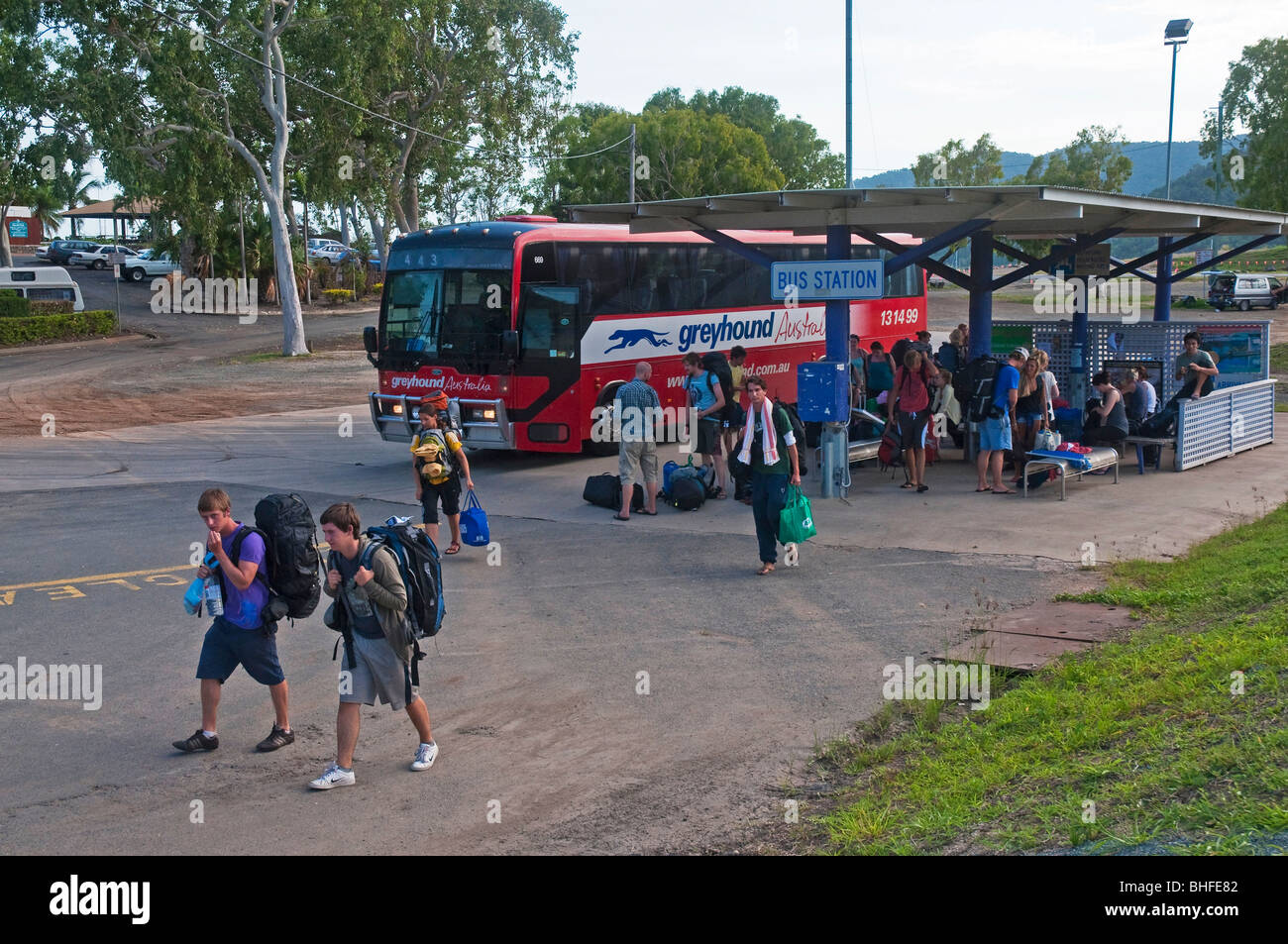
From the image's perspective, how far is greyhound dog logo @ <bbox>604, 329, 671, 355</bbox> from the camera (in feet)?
59.9

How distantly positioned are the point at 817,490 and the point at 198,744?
967 cm

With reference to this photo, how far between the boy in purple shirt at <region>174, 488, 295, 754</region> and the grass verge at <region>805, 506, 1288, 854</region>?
3.21m

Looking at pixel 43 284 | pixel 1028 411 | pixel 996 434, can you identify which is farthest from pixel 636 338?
pixel 43 284

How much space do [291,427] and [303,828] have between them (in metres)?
17.9

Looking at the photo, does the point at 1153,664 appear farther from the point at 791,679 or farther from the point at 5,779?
the point at 5,779

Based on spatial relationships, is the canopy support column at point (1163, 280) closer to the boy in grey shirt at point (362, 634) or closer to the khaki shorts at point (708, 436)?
the khaki shorts at point (708, 436)

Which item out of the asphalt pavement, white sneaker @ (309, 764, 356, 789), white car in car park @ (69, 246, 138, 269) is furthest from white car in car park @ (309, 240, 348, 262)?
white sneaker @ (309, 764, 356, 789)

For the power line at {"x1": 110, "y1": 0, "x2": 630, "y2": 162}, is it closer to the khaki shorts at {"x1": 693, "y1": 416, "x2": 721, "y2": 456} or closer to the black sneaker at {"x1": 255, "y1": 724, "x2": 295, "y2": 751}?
the khaki shorts at {"x1": 693, "y1": 416, "x2": 721, "y2": 456}

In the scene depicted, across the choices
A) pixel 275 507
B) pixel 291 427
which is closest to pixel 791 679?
pixel 275 507

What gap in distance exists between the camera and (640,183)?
62625mm

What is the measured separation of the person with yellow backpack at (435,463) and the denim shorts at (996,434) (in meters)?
6.35

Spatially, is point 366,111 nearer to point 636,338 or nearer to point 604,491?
point 636,338

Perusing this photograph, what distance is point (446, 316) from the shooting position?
17.5 metres

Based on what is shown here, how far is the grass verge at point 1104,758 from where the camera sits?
5.01 meters
